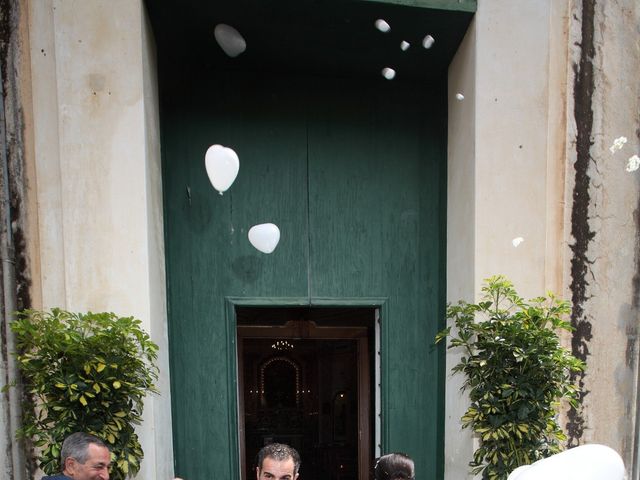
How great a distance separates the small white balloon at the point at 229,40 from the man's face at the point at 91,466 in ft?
8.13

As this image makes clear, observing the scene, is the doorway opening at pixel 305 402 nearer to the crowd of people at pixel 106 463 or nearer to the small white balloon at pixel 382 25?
the crowd of people at pixel 106 463

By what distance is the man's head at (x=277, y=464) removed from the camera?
90.1 inches

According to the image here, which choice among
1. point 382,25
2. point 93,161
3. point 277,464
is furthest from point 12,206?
point 382,25

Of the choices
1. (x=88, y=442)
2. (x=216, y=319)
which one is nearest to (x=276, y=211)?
(x=216, y=319)

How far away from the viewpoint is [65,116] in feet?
8.75

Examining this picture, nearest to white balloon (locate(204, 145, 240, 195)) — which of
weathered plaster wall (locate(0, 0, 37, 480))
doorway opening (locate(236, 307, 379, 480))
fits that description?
weathered plaster wall (locate(0, 0, 37, 480))

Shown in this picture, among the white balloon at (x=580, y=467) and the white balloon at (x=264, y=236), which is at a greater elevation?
the white balloon at (x=264, y=236)

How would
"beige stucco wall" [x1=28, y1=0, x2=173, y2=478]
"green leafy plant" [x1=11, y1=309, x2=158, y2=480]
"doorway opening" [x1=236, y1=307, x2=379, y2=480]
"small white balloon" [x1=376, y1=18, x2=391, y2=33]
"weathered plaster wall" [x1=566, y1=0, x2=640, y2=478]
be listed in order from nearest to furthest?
"green leafy plant" [x1=11, y1=309, x2=158, y2=480] → "beige stucco wall" [x1=28, y1=0, x2=173, y2=478] → "small white balloon" [x1=376, y1=18, x2=391, y2=33] → "weathered plaster wall" [x1=566, y1=0, x2=640, y2=478] → "doorway opening" [x1=236, y1=307, x2=379, y2=480]

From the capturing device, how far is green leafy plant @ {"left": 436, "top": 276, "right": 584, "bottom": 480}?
2561mm

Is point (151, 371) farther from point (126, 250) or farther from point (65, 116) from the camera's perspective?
point (65, 116)

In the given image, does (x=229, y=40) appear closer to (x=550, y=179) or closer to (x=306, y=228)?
(x=306, y=228)

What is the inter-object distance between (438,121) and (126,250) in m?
2.41

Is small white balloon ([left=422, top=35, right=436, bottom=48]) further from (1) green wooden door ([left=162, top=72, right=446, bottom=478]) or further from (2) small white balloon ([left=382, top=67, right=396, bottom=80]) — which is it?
(1) green wooden door ([left=162, top=72, right=446, bottom=478])

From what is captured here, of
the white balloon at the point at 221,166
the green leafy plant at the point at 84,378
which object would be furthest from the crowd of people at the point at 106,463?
the white balloon at the point at 221,166
